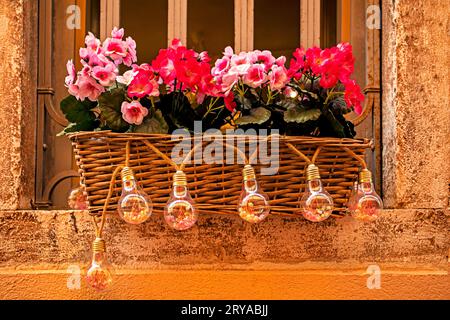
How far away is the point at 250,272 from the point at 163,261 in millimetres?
276

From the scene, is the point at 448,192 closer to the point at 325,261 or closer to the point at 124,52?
the point at 325,261

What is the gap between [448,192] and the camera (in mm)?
2143

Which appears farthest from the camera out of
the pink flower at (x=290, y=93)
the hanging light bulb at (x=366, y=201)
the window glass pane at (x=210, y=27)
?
the window glass pane at (x=210, y=27)

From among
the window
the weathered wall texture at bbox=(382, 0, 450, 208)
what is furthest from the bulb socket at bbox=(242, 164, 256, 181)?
A: the window

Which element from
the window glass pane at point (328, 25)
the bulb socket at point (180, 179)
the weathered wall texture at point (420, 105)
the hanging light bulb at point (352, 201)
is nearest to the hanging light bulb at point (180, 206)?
the bulb socket at point (180, 179)

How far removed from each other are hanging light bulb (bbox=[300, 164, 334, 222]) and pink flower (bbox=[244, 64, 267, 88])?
281mm

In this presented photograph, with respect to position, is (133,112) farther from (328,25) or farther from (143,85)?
(328,25)

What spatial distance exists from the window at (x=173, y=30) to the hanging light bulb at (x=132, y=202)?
0.64m

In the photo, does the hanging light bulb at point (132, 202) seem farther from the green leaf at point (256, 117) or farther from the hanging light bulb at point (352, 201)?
the hanging light bulb at point (352, 201)

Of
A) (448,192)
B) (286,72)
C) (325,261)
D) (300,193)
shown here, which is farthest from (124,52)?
(448,192)

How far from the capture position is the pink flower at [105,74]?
1861 mm

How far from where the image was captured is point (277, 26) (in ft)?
8.10

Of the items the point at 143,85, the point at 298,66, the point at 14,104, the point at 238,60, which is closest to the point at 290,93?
the point at 298,66

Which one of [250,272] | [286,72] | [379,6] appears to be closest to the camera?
[286,72]
